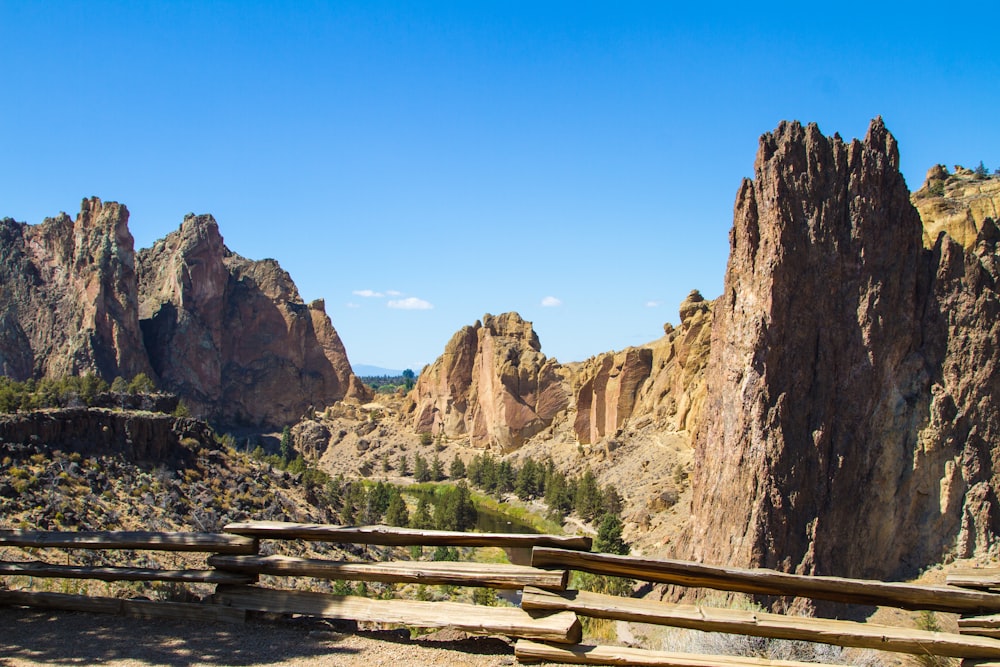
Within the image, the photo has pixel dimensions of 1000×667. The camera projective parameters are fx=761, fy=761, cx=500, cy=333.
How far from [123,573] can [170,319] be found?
14590 cm

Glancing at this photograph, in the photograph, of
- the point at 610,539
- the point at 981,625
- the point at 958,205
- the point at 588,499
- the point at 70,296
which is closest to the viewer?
the point at 981,625

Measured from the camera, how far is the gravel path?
767cm

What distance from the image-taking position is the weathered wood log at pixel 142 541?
9055mm

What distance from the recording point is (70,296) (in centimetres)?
12656

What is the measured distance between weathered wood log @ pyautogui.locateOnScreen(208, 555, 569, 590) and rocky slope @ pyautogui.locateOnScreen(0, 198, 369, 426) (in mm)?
126622

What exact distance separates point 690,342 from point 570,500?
23704mm

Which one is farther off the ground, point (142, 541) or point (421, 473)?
point (142, 541)

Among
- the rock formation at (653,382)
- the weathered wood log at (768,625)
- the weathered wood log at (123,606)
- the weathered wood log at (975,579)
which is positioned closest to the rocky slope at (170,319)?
the rock formation at (653,382)

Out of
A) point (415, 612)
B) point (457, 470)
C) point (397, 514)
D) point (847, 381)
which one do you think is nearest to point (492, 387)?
point (457, 470)

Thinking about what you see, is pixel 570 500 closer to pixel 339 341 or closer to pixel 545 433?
pixel 545 433

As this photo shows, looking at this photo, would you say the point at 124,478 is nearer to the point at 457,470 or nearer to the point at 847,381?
the point at 847,381

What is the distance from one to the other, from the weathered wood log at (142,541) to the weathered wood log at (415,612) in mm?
494

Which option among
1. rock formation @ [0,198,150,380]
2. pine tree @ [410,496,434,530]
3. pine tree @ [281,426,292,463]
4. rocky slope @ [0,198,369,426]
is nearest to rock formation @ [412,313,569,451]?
pine tree @ [281,426,292,463]

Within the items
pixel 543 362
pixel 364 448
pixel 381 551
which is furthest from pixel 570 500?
pixel 364 448
